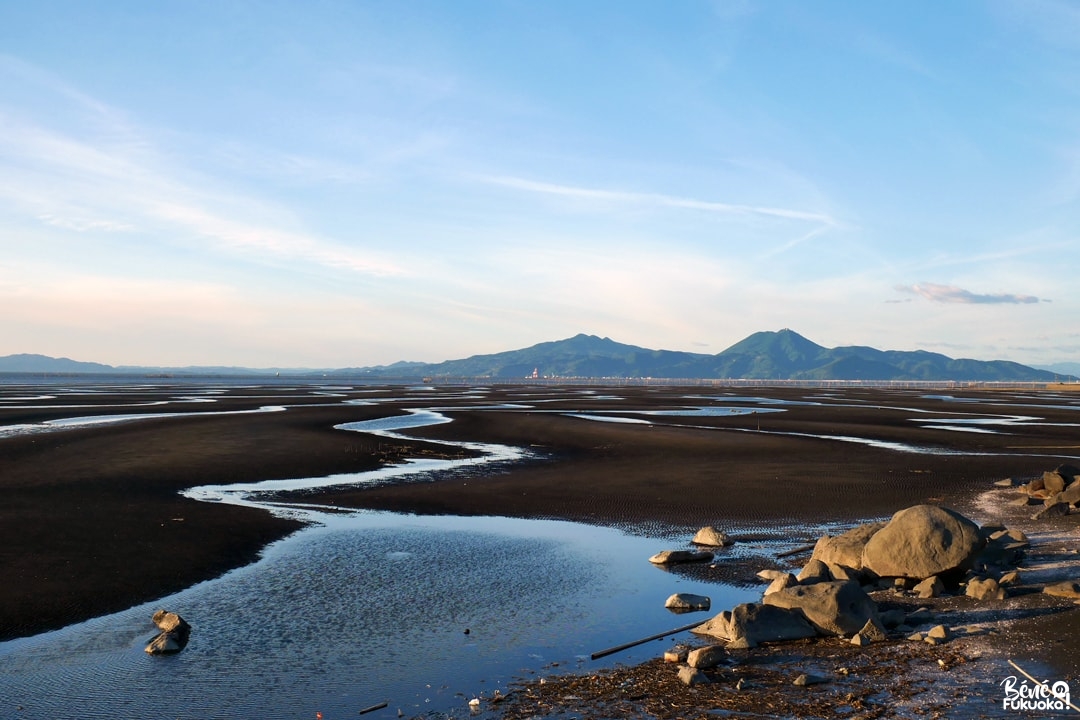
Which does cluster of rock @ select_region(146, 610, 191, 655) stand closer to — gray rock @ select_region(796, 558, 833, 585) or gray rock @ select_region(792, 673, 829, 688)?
gray rock @ select_region(792, 673, 829, 688)

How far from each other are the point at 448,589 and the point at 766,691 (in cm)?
824

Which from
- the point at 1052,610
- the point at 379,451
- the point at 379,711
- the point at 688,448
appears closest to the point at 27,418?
the point at 379,451

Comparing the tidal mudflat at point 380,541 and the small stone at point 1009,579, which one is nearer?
the tidal mudflat at point 380,541

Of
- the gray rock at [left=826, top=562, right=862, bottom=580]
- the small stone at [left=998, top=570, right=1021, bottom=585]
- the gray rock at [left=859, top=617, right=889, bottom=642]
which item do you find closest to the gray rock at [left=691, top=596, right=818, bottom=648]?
the gray rock at [left=859, top=617, right=889, bottom=642]

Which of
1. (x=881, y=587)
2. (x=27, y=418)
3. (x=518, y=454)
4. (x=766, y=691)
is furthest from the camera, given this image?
(x=27, y=418)

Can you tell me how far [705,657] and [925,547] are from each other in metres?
7.66

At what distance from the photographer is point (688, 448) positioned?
44688mm

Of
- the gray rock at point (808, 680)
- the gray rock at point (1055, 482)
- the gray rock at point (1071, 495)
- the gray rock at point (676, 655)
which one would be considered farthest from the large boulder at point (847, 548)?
the gray rock at point (1055, 482)

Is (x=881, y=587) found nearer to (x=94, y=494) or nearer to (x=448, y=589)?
(x=448, y=589)

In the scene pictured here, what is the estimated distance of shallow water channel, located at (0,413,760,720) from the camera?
1178 cm

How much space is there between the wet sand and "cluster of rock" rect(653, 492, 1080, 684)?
7013mm

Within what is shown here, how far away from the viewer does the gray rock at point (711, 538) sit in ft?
71.8

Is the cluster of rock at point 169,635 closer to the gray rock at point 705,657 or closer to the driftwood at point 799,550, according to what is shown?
the gray rock at point 705,657

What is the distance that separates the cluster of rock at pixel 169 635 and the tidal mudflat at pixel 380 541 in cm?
33
